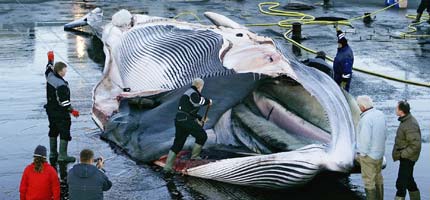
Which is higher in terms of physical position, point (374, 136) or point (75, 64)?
point (374, 136)

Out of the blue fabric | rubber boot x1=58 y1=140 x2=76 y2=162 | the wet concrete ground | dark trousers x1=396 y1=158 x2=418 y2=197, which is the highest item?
the blue fabric

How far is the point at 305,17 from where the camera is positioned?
28125mm

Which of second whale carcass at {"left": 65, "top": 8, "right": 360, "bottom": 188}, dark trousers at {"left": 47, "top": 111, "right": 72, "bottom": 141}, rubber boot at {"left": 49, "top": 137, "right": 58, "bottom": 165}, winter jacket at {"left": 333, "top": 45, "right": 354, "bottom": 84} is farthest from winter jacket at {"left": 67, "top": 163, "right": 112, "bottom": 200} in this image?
winter jacket at {"left": 333, "top": 45, "right": 354, "bottom": 84}

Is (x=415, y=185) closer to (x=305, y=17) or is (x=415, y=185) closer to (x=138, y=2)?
(x=305, y=17)

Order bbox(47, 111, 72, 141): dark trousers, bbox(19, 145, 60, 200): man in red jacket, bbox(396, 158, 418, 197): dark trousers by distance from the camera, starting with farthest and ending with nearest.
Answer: bbox(47, 111, 72, 141): dark trousers
bbox(396, 158, 418, 197): dark trousers
bbox(19, 145, 60, 200): man in red jacket

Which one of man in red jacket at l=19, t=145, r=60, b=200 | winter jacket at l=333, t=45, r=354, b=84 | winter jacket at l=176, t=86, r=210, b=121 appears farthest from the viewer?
winter jacket at l=333, t=45, r=354, b=84

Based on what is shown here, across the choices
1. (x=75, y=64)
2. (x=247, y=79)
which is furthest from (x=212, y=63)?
(x=75, y=64)

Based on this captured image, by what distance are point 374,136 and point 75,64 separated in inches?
448

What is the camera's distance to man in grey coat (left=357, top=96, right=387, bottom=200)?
1000cm

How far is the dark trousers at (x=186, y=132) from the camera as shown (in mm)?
11641

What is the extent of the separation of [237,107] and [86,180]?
189 inches

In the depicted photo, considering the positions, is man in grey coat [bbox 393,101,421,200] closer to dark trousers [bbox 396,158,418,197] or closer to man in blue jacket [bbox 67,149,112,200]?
dark trousers [bbox 396,158,418,197]

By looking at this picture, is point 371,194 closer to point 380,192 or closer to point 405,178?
point 380,192

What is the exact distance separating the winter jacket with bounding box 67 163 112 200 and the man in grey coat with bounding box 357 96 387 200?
3382mm
